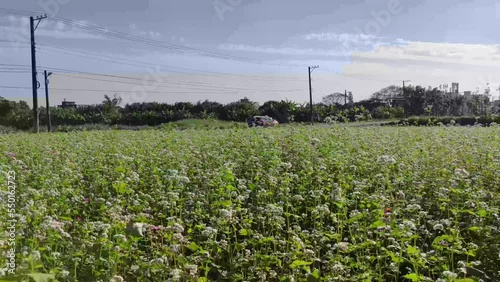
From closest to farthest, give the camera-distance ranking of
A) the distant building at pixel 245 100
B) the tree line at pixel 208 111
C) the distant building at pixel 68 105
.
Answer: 1. the tree line at pixel 208 111
2. the distant building at pixel 68 105
3. the distant building at pixel 245 100

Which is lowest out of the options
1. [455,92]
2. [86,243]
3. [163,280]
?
[163,280]

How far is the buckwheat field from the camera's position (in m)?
3.56

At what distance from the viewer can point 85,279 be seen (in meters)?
3.24

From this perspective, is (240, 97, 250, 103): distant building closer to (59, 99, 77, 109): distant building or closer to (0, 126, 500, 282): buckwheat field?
(59, 99, 77, 109): distant building

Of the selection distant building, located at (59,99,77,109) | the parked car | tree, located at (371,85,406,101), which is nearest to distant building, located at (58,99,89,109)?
distant building, located at (59,99,77,109)

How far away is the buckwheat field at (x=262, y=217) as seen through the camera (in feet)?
11.7

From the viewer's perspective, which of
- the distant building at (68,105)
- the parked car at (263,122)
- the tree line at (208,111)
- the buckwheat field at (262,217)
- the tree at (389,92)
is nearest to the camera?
the buckwheat field at (262,217)

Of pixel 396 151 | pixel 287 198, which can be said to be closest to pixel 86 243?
pixel 287 198

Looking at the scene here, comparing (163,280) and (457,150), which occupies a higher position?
(457,150)

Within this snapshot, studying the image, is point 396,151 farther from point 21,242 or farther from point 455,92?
point 455,92

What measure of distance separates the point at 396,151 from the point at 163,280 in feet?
20.3

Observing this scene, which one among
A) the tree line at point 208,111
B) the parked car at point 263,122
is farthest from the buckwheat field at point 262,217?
the tree line at point 208,111

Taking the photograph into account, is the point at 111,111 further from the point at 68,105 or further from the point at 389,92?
the point at 389,92

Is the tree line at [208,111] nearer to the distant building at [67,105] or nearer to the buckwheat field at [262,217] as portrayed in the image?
the distant building at [67,105]
